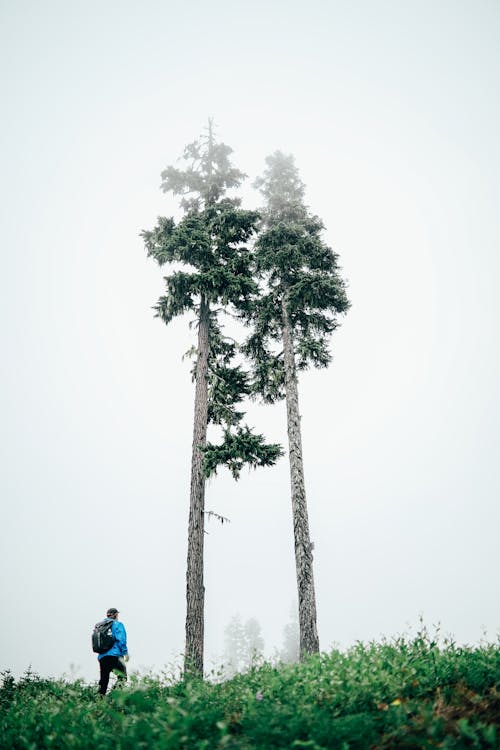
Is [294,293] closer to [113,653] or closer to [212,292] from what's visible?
[212,292]

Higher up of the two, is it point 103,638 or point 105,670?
point 103,638

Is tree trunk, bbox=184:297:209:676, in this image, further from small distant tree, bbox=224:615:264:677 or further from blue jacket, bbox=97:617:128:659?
small distant tree, bbox=224:615:264:677

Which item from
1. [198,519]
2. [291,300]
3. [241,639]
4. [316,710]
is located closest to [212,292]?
[291,300]

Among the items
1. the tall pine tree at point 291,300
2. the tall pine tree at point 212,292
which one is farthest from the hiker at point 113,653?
the tall pine tree at point 291,300

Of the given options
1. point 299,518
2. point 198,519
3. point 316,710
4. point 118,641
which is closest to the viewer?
point 316,710

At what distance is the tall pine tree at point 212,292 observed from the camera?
11664 mm

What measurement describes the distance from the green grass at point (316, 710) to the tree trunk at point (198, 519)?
12.2 ft

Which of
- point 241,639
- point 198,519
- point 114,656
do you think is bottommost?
point 241,639

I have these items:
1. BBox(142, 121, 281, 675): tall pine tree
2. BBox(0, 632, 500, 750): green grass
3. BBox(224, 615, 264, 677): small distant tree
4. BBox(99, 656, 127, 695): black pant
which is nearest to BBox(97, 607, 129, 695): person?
BBox(99, 656, 127, 695): black pant

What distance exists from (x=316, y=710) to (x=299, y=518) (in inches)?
284

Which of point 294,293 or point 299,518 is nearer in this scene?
point 299,518

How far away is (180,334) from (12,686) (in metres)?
10.0

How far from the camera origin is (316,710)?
3955 millimetres

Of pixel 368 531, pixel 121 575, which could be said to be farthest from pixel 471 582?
pixel 121 575
